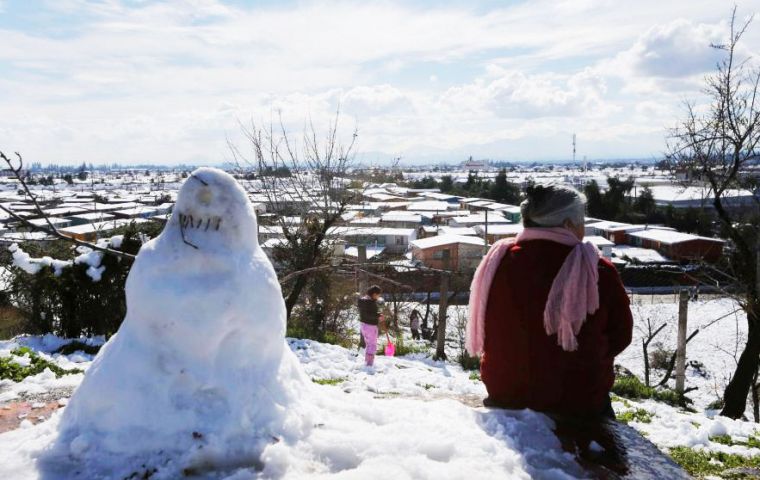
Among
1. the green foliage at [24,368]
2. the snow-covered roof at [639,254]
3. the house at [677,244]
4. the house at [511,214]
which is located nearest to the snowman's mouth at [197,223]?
the green foliage at [24,368]

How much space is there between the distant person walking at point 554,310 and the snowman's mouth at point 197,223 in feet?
5.19

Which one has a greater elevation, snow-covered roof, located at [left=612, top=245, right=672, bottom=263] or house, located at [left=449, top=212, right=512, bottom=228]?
house, located at [left=449, top=212, right=512, bottom=228]

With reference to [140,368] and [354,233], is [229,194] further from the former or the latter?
[354,233]

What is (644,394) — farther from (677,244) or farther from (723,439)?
(677,244)

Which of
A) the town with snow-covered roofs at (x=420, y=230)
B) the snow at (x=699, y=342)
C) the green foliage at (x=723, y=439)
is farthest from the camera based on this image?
the snow at (x=699, y=342)

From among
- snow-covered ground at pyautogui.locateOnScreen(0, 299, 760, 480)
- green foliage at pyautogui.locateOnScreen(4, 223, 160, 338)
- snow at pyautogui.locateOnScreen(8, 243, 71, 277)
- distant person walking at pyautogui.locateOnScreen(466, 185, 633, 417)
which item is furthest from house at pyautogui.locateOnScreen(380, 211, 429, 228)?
distant person walking at pyautogui.locateOnScreen(466, 185, 633, 417)

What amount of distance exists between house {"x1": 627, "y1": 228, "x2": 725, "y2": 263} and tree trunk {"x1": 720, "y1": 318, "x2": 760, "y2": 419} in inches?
851

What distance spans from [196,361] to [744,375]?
343 inches

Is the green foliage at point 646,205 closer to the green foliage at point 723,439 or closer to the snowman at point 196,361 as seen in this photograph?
the green foliage at point 723,439

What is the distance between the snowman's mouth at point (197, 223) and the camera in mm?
2918

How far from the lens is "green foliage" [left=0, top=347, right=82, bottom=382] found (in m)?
5.19

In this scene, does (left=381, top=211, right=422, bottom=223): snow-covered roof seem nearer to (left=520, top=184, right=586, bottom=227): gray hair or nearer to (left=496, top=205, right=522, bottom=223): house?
(left=496, top=205, right=522, bottom=223): house

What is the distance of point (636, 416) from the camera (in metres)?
5.45

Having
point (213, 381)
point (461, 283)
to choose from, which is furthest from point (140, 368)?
point (461, 283)
